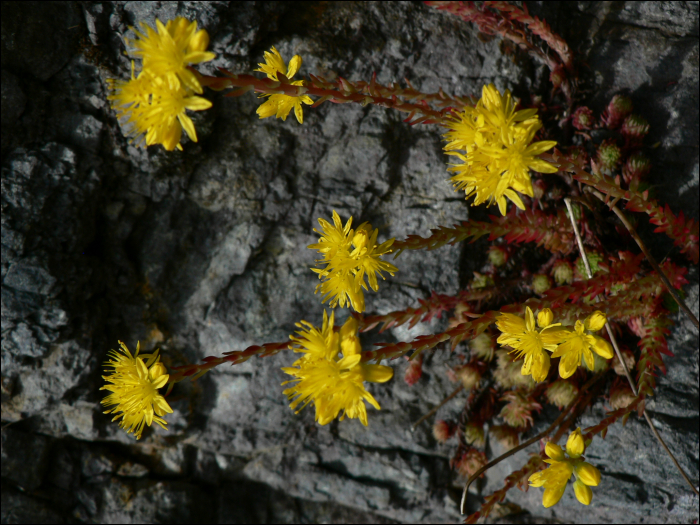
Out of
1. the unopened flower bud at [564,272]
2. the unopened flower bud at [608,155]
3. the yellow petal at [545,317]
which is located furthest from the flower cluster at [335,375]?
the unopened flower bud at [608,155]

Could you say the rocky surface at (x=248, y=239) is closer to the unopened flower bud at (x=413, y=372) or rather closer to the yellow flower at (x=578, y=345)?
the unopened flower bud at (x=413, y=372)

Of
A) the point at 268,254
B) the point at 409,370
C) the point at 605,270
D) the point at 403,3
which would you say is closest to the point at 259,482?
the point at 409,370

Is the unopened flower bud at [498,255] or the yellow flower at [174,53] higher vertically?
the unopened flower bud at [498,255]

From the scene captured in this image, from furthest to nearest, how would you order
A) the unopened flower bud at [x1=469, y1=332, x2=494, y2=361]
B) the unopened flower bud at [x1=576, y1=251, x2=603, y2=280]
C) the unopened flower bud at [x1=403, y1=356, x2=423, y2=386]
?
1. the unopened flower bud at [x1=403, y1=356, x2=423, y2=386]
2. the unopened flower bud at [x1=469, y1=332, x2=494, y2=361]
3. the unopened flower bud at [x1=576, y1=251, x2=603, y2=280]

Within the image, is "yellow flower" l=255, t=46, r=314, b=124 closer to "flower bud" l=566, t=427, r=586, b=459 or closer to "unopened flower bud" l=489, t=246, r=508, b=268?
"unopened flower bud" l=489, t=246, r=508, b=268

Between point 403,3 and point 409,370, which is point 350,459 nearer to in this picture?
point 409,370

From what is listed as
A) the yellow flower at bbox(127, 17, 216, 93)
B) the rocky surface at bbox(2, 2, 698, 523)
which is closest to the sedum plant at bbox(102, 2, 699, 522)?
the yellow flower at bbox(127, 17, 216, 93)

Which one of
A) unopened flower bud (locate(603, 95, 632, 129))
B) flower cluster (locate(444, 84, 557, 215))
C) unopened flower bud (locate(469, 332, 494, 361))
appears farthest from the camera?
unopened flower bud (locate(469, 332, 494, 361))
